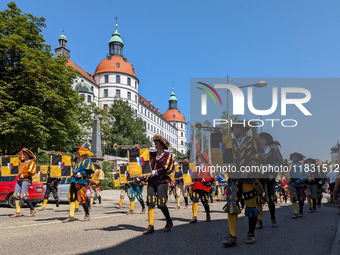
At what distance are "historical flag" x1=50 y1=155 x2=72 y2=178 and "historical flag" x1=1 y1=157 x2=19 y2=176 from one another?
152cm

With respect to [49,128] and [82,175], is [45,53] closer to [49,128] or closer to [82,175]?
[49,128]

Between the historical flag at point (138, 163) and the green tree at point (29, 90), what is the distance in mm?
13397

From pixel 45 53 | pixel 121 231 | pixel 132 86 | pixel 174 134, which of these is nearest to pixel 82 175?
pixel 121 231

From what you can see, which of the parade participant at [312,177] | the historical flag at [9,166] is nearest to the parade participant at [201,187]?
the parade participant at [312,177]

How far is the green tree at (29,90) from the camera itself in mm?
22094

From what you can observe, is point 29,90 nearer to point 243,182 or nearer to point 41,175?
point 41,175

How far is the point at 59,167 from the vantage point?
13.4 meters

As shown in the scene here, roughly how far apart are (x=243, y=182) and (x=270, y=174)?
255cm

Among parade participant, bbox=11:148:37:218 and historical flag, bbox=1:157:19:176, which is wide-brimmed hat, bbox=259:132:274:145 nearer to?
parade participant, bbox=11:148:37:218

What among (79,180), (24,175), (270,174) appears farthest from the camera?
(24,175)

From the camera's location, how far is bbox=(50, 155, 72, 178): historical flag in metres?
13.3

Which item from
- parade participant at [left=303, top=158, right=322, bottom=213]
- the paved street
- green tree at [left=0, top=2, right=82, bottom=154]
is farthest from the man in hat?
green tree at [left=0, top=2, right=82, bottom=154]

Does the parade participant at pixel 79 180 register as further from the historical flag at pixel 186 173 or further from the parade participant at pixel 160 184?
the historical flag at pixel 186 173

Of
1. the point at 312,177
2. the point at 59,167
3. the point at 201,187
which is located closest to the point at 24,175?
the point at 59,167
